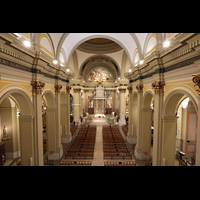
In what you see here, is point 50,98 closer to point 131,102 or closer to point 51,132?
point 51,132

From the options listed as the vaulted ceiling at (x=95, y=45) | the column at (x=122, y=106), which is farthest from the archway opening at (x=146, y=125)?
the column at (x=122, y=106)

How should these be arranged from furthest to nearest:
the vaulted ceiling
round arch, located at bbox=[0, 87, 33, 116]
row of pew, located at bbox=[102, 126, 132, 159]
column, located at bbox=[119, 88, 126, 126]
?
column, located at bbox=[119, 88, 126, 126], row of pew, located at bbox=[102, 126, 132, 159], the vaulted ceiling, round arch, located at bbox=[0, 87, 33, 116]

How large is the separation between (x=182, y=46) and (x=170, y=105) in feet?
8.87

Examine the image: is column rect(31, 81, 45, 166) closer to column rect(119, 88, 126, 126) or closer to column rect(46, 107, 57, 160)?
column rect(46, 107, 57, 160)

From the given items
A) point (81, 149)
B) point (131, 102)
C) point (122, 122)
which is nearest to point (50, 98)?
point (81, 149)

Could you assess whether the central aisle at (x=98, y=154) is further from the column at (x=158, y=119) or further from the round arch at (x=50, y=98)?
the round arch at (x=50, y=98)

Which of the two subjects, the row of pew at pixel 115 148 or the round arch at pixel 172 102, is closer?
the round arch at pixel 172 102

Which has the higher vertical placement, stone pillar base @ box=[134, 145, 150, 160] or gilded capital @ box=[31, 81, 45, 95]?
gilded capital @ box=[31, 81, 45, 95]

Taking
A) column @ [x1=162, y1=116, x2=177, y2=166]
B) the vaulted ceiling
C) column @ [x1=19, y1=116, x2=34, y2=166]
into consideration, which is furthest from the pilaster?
column @ [x1=19, y1=116, x2=34, y2=166]

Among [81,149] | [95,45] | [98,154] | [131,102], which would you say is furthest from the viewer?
[95,45]

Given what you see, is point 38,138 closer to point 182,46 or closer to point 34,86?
point 34,86

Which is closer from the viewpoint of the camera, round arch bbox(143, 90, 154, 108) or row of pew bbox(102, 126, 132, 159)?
round arch bbox(143, 90, 154, 108)

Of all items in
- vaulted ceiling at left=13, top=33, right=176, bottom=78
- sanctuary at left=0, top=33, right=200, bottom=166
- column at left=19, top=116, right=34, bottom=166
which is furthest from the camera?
vaulted ceiling at left=13, top=33, right=176, bottom=78
